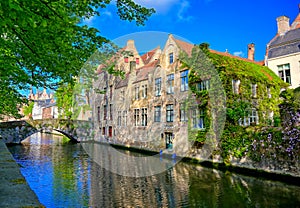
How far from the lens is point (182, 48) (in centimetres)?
2059

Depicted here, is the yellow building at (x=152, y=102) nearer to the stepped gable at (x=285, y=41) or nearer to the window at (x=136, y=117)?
the window at (x=136, y=117)

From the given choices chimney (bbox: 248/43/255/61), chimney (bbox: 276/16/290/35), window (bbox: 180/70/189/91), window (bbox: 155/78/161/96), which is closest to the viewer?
window (bbox: 180/70/189/91)

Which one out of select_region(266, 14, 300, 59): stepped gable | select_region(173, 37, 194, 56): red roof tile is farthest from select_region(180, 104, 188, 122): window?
select_region(266, 14, 300, 59): stepped gable

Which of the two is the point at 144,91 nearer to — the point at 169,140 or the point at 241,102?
the point at 169,140

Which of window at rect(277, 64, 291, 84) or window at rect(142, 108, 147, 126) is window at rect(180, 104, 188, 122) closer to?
window at rect(142, 108, 147, 126)

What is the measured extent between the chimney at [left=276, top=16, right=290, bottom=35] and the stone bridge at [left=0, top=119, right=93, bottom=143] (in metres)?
25.6

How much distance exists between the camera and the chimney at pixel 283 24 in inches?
Result: 904

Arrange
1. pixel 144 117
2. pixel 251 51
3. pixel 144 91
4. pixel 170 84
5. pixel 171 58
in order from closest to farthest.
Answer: pixel 170 84, pixel 171 58, pixel 144 117, pixel 144 91, pixel 251 51

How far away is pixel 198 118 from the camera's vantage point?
18.0 m

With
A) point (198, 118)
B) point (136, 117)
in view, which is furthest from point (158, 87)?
point (198, 118)

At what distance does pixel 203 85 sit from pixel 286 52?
9045 millimetres

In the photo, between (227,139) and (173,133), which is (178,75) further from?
(227,139)

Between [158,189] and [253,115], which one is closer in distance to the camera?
[158,189]

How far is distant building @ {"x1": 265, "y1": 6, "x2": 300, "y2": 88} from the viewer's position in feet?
65.2
